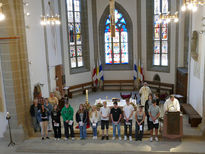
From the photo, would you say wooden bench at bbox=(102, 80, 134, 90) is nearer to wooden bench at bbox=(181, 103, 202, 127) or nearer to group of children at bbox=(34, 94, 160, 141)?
wooden bench at bbox=(181, 103, 202, 127)

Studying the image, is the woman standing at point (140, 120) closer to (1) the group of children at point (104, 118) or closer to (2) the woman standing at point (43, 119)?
(1) the group of children at point (104, 118)

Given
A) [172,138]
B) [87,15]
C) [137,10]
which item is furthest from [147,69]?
[172,138]

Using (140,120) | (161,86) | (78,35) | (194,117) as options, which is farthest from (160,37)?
(140,120)

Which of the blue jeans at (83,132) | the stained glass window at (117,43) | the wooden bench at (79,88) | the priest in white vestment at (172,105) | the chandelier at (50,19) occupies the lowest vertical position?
the blue jeans at (83,132)

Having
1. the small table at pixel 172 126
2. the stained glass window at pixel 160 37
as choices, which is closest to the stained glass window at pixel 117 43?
the stained glass window at pixel 160 37

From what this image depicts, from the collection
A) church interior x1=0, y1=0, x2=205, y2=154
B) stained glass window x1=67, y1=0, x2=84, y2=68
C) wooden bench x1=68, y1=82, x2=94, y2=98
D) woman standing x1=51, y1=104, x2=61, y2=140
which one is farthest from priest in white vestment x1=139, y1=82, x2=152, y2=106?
stained glass window x1=67, y1=0, x2=84, y2=68

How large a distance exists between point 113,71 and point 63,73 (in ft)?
11.8

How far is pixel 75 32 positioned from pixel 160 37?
5294 mm

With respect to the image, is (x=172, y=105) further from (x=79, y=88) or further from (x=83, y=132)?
(x=79, y=88)

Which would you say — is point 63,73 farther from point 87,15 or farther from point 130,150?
point 130,150

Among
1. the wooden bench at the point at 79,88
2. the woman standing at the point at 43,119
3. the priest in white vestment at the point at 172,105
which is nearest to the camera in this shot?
the priest in white vestment at the point at 172,105

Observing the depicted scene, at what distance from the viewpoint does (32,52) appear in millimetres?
10844

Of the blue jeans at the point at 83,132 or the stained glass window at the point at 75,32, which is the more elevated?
the stained glass window at the point at 75,32

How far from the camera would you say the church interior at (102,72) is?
857 cm
